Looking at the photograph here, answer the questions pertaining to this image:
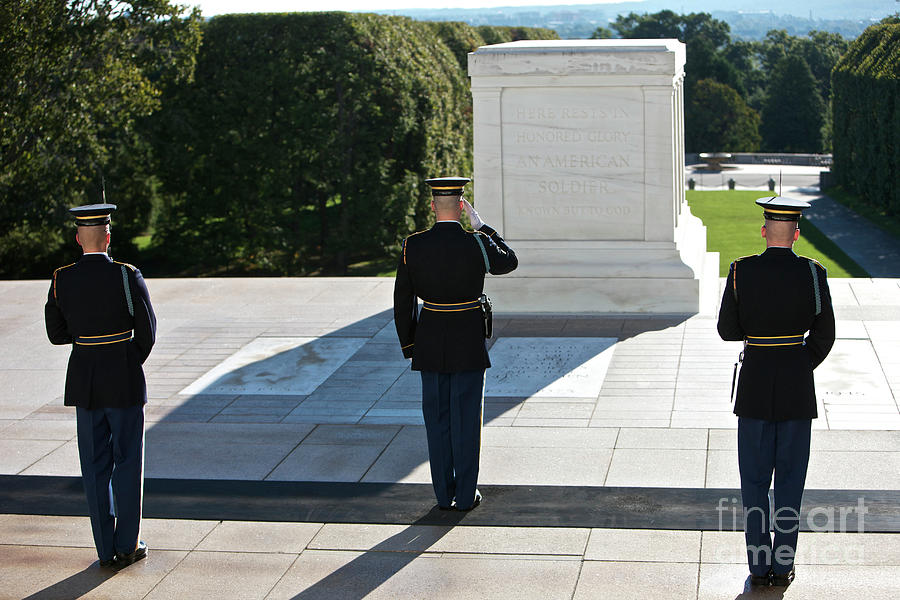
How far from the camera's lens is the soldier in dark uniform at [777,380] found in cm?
413

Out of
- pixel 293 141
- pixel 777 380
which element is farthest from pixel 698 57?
pixel 777 380

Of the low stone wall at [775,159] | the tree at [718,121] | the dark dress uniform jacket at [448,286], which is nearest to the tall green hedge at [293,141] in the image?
the dark dress uniform jacket at [448,286]

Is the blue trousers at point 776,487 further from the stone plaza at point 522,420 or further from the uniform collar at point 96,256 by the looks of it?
A: the uniform collar at point 96,256

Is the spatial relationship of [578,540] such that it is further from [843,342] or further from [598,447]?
[843,342]

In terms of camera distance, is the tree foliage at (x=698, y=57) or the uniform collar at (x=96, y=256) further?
the tree foliage at (x=698, y=57)

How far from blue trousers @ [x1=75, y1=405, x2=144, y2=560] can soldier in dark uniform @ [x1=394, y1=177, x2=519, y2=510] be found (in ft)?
4.05

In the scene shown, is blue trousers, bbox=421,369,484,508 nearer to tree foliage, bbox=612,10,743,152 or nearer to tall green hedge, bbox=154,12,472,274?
tall green hedge, bbox=154,12,472,274

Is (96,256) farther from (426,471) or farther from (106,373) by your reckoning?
(426,471)

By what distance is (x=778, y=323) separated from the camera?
4.16 metres

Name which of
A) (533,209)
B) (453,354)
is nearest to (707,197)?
(533,209)

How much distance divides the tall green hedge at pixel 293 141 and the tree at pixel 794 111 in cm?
3434

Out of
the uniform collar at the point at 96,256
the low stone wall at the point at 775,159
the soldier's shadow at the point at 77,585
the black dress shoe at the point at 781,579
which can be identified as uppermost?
the uniform collar at the point at 96,256

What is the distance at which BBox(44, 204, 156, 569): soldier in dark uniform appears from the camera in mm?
4496

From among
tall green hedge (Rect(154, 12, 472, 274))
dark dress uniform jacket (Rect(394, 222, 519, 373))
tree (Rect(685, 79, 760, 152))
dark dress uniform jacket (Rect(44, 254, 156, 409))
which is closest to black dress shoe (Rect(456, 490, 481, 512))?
dark dress uniform jacket (Rect(394, 222, 519, 373))
